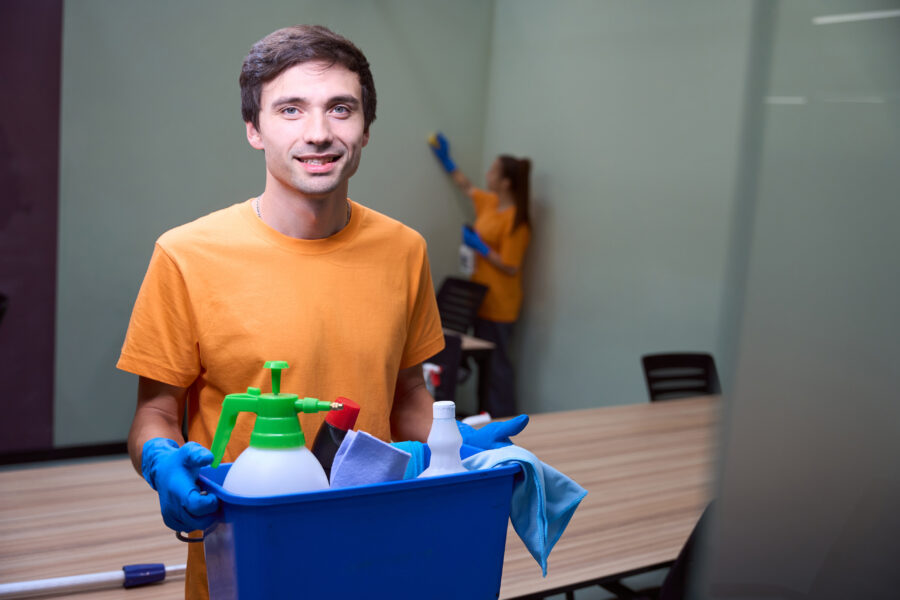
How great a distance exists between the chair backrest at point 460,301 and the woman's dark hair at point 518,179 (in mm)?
458

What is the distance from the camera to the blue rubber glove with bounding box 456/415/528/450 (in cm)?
86

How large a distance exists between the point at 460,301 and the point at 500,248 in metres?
0.42

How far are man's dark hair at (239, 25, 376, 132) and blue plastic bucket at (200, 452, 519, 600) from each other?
0.47 metres

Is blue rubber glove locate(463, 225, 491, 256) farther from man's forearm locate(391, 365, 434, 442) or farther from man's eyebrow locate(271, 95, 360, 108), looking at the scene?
man's eyebrow locate(271, 95, 360, 108)

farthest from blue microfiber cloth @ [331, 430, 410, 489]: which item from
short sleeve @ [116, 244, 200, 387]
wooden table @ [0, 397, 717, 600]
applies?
wooden table @ [0, 397, 717, 600]

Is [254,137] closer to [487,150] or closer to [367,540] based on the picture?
[367,540]

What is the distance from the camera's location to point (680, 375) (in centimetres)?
331

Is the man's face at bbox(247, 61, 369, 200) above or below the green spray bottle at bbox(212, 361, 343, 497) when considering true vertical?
above

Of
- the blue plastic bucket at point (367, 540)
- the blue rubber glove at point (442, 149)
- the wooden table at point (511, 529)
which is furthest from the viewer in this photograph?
the blue rubber glove at point (442, 149)

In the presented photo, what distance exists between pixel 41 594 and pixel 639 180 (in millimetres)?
3851

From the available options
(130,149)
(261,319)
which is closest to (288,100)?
(261,319)

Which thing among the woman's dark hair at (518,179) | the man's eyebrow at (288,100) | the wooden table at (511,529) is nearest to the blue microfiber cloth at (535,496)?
the man's eyebrow at (288,100)

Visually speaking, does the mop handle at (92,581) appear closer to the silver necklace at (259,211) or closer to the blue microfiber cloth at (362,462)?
the silver necklace at (259,211)

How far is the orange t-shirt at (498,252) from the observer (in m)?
4.92
